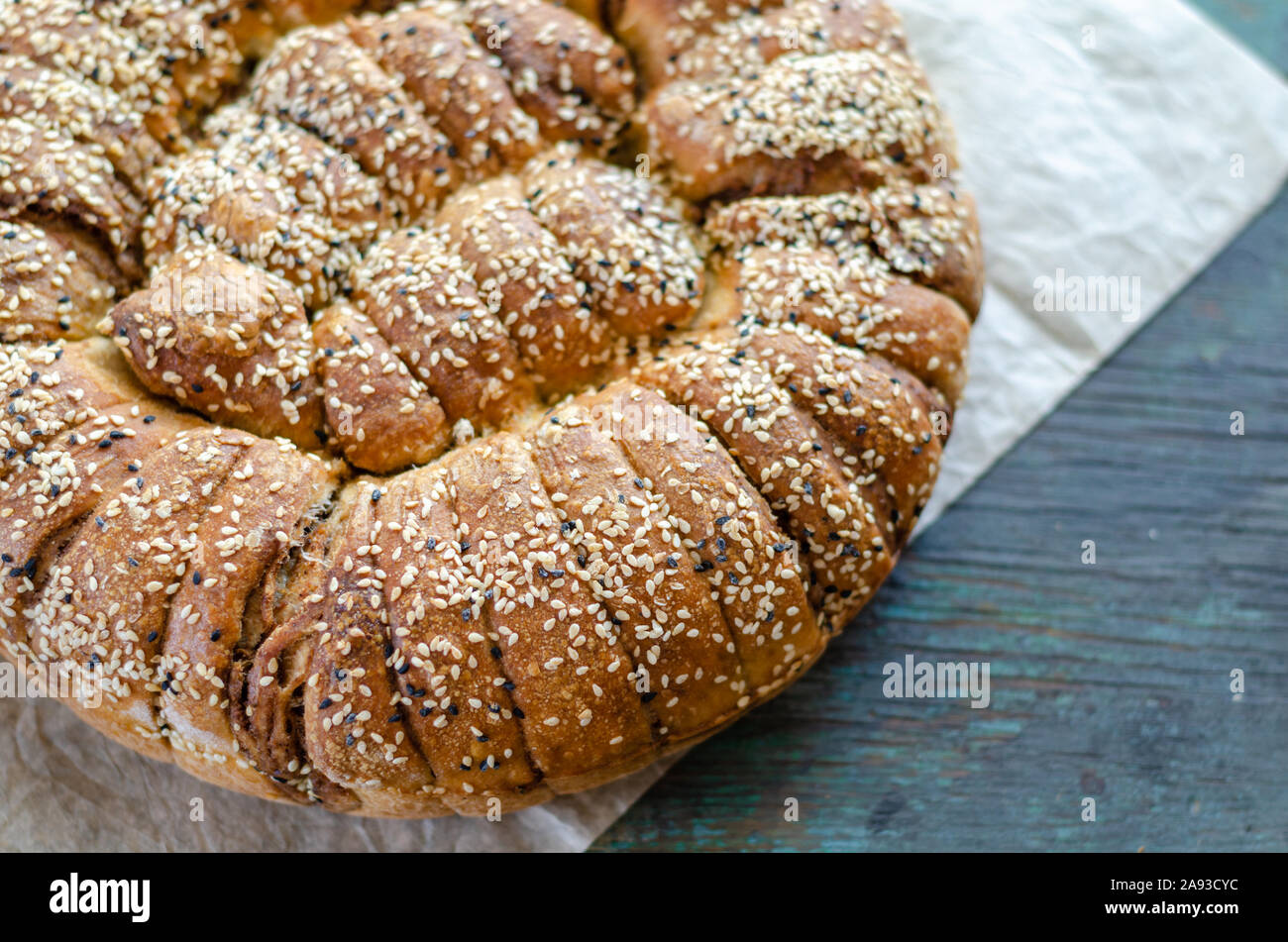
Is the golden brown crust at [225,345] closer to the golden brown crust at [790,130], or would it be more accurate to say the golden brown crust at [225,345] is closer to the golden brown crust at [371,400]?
the golden brown crust at [371,400]

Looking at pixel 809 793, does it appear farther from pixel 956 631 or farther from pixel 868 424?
pixel 868 424

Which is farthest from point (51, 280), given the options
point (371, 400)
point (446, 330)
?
point (446, 330)

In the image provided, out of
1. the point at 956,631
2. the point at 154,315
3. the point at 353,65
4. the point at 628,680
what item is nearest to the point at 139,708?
the point at 154,315

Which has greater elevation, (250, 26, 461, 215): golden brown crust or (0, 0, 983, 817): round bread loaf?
(250, 26, 461, 215): golden brown crust

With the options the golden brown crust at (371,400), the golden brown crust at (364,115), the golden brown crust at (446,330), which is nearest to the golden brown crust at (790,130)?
the golden brown crust at (364,115)

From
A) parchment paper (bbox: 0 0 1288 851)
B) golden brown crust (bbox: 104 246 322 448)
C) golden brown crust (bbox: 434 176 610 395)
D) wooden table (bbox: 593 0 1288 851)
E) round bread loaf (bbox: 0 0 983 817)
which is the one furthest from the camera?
parchment paper (bbox: 0 0 1288 851)

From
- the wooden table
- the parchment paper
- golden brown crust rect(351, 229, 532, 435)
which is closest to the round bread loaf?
golden brown crust rect(351, 229, 532, 435)

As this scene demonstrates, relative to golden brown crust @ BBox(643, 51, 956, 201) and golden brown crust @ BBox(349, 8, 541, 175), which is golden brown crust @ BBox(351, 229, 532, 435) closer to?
golden brown crust @ BBox(349, 8, 541, 175)
